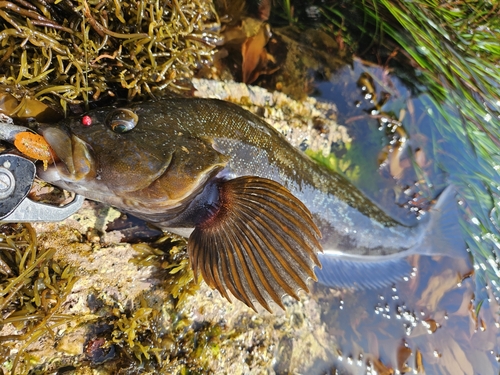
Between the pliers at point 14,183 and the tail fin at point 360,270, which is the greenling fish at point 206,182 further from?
the tail fin at point 360,270

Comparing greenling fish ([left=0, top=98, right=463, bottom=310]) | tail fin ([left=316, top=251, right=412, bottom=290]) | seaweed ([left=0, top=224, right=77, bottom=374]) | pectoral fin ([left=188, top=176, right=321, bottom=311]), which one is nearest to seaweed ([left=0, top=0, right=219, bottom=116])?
greenling fish ([left=0, top=98, right=463, bottom=310])

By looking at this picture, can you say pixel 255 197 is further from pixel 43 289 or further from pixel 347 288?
pixel 347 288

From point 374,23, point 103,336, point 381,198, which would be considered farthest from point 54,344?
point 374,23

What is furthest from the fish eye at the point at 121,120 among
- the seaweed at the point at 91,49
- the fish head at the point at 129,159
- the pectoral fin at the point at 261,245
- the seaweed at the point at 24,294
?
the seaweed at the point at 24,294

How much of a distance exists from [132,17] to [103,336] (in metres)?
2.46

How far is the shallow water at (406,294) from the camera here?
3.82 meters

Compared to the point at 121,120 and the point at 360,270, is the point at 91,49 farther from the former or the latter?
the point at 360,270

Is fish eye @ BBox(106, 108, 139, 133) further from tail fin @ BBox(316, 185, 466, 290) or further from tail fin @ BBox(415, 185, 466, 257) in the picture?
tail fin @ BBox(415, 185, 466, 257)

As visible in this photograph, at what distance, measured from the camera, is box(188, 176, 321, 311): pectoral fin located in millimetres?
2211

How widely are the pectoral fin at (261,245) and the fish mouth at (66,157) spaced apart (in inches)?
35.9

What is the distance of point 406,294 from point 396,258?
1.64ft

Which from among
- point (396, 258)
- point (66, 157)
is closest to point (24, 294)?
point (66, 157)

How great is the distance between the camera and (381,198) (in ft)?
13.6

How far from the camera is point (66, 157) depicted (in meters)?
1.90
